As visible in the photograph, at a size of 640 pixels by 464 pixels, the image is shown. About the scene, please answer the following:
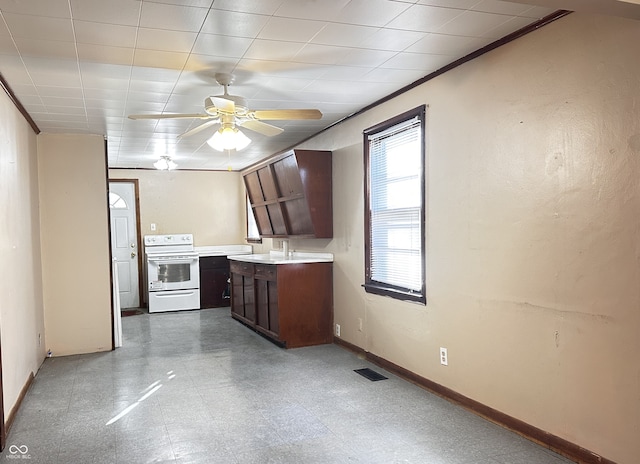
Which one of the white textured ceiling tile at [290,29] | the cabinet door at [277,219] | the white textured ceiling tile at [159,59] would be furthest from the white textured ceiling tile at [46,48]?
the cabinet door at [277,219]

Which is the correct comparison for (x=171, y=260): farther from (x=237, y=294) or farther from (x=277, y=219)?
(x=277, y=219)

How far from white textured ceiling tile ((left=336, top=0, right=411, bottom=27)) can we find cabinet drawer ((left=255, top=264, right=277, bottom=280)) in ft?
9.71

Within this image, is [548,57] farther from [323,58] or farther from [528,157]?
[323,58]

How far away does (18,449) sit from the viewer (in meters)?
2.81

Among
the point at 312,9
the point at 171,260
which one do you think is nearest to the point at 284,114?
the point at 312,9

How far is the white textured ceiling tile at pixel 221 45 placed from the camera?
273 centimetres

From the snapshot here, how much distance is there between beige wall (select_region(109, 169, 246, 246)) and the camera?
8.12m

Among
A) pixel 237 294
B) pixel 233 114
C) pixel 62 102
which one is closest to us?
pixel 233 114

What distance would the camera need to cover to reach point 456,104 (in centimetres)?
331

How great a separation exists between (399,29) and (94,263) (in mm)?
4054

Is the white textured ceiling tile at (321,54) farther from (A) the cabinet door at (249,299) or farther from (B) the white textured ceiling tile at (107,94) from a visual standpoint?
(A) the cabinet door at (249,299)

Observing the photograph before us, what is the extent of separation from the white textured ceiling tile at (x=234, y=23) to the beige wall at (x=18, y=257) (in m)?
1.81

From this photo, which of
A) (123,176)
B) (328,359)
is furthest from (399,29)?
(123,176)

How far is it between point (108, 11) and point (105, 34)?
31cm
